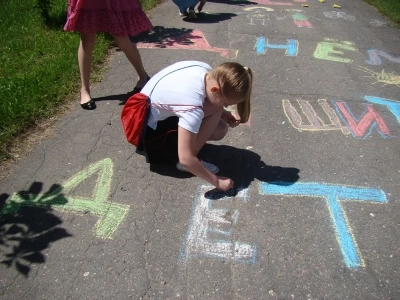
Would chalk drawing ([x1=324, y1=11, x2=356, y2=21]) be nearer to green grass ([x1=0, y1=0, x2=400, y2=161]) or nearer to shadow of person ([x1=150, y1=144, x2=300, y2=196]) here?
green grass ([x1=0, y1=0, x2=400, y2=161])

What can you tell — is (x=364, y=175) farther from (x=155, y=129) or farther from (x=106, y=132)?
(x=106, y=132)

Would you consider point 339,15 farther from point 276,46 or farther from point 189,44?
point 189,44

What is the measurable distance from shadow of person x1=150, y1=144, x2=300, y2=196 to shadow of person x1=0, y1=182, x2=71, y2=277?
2.51ft

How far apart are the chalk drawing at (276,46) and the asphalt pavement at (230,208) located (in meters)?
0.97

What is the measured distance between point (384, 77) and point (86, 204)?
3624 mm

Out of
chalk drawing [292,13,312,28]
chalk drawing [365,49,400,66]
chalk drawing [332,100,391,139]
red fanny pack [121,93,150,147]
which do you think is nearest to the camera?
red fanny pack [121,93,150,147]

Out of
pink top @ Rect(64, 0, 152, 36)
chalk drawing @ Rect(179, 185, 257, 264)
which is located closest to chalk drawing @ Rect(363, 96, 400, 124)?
chalk drawing @ Rect(179, 185, 257, 264)

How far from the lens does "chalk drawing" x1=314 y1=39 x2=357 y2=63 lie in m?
4.45

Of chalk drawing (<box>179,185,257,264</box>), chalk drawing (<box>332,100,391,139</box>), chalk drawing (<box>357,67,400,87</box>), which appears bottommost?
chalk drawing (<box>357,67,400,87</box>)

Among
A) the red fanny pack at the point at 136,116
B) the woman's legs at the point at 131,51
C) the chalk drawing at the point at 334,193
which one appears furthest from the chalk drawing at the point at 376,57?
the red fanny pack at the point at 136,116

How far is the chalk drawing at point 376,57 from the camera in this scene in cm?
436

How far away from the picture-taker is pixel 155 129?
7.63 ft

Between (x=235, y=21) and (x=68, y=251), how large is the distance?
500cm

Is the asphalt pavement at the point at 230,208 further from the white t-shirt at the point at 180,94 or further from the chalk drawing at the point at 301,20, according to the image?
the chalk drawing at the point at 301,20
